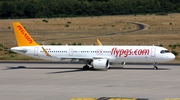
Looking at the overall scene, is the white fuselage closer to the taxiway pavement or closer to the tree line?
the taxiway pavement

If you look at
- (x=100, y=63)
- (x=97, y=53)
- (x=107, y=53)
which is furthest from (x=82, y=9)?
(x=100, y=63)

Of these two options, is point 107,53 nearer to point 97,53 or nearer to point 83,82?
point 97,53

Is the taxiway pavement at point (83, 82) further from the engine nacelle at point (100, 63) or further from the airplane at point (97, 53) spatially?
the airplane at point (97, 53)

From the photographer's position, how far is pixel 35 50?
6925cm

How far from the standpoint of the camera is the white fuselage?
66.1 m

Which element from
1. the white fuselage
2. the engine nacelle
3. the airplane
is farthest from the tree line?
the engine nacelle

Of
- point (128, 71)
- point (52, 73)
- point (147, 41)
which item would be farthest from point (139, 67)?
point (147, 41)

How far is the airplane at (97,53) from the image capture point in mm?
65938

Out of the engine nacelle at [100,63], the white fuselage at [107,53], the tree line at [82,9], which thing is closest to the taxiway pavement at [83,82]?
the engine nacelle at [100,63]

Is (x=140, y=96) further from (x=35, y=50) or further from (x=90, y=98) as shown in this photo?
(x=35, y=50)

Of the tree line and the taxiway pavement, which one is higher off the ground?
the tree line

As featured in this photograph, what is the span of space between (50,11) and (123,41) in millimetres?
85427

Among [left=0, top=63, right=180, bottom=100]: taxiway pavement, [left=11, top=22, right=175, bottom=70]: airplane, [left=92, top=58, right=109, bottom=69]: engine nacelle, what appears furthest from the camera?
[left=11, top=22, right=175, bottom=70]: airplane

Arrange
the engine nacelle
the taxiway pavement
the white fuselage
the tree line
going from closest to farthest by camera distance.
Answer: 1. the taxiway pavement
2. the engine nacelle
3. the white fuselage
4. the tree line
